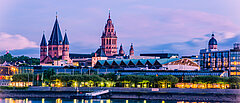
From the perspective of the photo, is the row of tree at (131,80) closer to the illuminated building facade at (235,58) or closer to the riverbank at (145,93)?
the riverbank at (145,93)

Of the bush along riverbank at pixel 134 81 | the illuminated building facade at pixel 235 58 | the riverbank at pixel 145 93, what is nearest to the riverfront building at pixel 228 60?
the illuminated building facade at pixel 235 58

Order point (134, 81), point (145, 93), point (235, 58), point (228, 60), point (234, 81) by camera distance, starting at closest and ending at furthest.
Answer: point (145, 93) < point (234, 81) < point (134, 81) < point (235, 58) < point (228, 60)

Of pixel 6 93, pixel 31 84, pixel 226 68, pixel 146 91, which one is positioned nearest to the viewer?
pixel 146 91

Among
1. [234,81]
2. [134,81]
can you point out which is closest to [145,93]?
[134,81]

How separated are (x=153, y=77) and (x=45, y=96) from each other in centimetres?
2944

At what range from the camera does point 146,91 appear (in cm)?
13600

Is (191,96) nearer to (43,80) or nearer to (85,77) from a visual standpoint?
(85,77)

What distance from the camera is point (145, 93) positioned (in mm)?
130750

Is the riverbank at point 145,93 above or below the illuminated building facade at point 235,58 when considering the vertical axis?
below

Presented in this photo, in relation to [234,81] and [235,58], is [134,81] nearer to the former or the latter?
[234,81]

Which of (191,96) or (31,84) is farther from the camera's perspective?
(31,84)

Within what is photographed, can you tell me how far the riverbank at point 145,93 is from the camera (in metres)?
123

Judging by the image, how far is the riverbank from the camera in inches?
4855

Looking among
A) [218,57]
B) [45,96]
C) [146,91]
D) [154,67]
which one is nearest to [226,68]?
[218,57]
